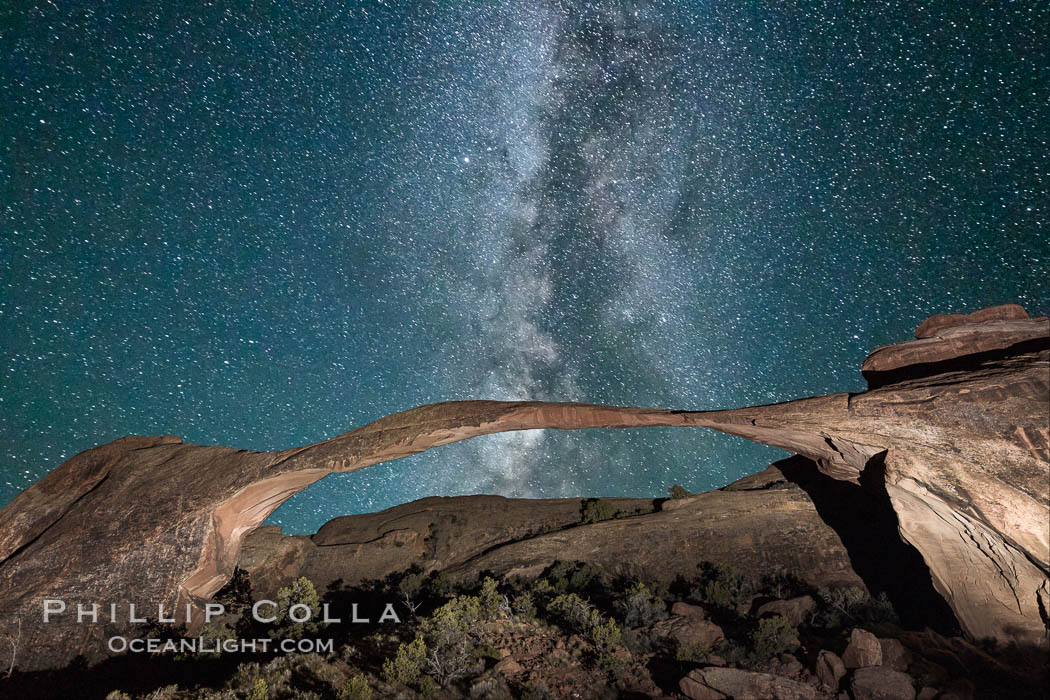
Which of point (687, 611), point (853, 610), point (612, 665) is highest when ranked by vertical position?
A: point (687, 611)

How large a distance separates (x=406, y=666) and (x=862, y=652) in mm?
8130

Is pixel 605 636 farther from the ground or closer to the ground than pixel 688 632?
farther from the ground

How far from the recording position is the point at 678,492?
20.9m

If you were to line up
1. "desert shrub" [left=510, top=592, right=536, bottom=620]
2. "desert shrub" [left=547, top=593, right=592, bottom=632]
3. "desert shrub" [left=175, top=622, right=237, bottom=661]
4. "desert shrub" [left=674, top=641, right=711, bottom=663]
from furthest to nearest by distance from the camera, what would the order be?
1. "desert shrub" [left=510, top=592, right=536, bottom=620]
2. "desert shrub" [left=547, top=593, right=592, bottom=632]
3. "desert shrub" [left=175, top=622, right=237, bottom=661]
4. "desert shrub" [left=674, top=641, right=711, bottom=663]

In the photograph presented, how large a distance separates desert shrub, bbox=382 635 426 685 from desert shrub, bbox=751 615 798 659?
6549 millimetres

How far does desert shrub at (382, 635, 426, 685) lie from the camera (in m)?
8.13

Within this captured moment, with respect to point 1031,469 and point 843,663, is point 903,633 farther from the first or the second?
point 1031,469

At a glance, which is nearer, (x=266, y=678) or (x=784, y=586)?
(x=266, y=678)

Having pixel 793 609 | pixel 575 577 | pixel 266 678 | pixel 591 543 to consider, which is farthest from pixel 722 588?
pixel 266 678

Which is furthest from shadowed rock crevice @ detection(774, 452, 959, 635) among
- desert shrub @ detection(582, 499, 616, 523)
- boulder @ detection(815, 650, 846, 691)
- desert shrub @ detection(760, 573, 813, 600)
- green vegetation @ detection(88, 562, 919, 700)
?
desert shrub @ detection(582, 499, 616, 523)

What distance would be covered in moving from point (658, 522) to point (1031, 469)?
1238 cm

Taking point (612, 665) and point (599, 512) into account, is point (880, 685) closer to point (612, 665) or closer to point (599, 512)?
point (612, 665)

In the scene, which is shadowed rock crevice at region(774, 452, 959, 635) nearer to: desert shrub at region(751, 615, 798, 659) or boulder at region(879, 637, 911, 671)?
boulder at region(879, 637, 911, 671)

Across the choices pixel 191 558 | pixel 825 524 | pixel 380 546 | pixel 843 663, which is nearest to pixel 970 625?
pixel 843 663
